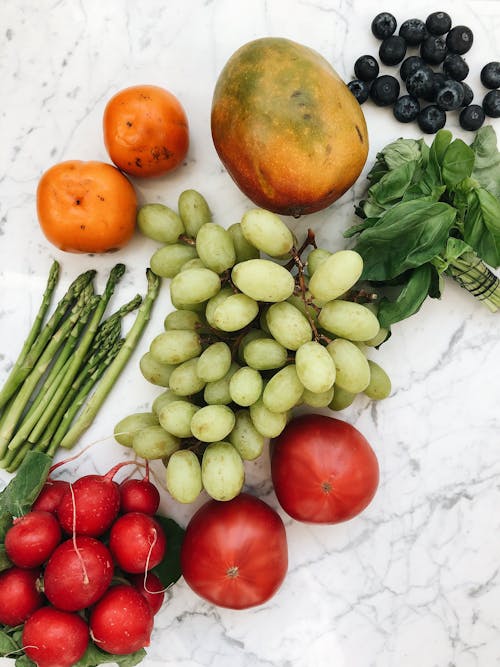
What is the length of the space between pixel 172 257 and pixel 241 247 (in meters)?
0.12

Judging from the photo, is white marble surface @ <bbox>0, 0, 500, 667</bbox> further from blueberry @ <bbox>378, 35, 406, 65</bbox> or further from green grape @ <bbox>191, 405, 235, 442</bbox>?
green grape @ <bbox>191, 405, 235, 442</bbox>

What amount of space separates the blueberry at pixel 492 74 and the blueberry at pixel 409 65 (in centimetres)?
11

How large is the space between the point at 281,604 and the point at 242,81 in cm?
89

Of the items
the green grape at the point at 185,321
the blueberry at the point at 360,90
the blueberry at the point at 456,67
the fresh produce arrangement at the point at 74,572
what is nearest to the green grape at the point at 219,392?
the green grape at the point at 185,321

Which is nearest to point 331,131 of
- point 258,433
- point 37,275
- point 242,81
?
point 242,81

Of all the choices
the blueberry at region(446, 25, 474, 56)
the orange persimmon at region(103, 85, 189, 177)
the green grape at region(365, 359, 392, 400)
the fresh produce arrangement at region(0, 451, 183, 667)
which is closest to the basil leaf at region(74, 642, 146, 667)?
the fresh produce arrangement at region(0, 451, 183, 667)

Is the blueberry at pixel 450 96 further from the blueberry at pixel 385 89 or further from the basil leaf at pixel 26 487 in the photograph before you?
the basil leaf at pixel 26 487

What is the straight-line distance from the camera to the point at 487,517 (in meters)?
1.10

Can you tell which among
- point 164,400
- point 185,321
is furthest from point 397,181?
point 164,400

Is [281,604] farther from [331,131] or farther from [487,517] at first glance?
[331,131]

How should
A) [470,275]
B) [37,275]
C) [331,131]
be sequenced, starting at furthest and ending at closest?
[37,275], [470,275], [331,131]

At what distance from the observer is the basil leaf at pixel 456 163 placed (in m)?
0.88

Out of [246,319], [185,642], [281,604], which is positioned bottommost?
[185,642]

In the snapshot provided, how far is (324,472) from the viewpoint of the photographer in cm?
93
